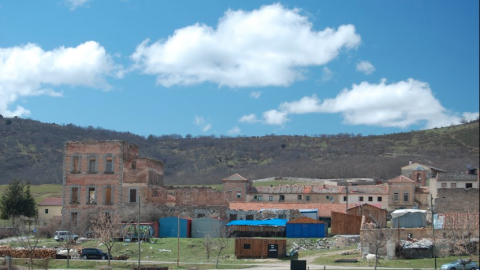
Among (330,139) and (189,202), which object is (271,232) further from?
(330,139)

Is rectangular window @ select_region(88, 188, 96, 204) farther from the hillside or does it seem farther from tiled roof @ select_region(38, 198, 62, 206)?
the hillside

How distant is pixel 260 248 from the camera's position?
51531 millimetres

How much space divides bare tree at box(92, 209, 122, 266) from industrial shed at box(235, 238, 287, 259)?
9.96 m

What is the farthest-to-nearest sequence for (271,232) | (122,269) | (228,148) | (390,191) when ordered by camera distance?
(228,148)
(390,191)
(271,232)
(122,269)

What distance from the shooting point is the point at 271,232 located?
6106 cm

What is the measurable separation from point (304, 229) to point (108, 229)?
18.9 m

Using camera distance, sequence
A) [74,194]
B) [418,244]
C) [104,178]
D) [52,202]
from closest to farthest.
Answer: [418,244], [104,178], [74,194], [52,202]

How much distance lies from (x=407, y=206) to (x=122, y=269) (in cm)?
4749

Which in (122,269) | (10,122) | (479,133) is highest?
(10,122)

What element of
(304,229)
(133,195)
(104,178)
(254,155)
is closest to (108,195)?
(104,178)

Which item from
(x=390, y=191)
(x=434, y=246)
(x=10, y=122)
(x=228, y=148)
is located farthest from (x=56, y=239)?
(x=228, y=148)

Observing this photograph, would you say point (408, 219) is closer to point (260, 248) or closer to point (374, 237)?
point (374, 237)

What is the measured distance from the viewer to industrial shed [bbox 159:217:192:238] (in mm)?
63969

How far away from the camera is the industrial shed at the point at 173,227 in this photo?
2518 inches
